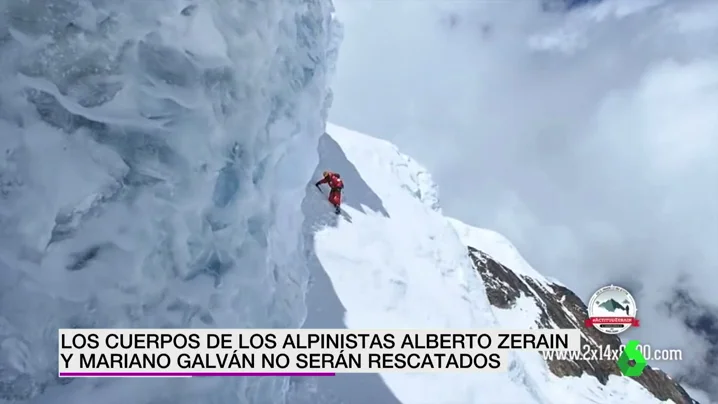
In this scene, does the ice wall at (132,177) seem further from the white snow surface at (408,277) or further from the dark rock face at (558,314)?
the dark rock face at (558,314)


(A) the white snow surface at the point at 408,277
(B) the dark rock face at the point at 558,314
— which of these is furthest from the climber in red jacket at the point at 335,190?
(B) the dark rock face at the point at 558,314

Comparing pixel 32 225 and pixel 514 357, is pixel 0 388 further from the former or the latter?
pixel 514 357

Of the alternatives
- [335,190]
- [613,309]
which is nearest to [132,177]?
[335,190]

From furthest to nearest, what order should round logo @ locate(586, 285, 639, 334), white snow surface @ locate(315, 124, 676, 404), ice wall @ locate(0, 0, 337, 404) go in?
round logo @ locate(586, 285, 639, 334) → white snow surface @ locate(315, 124, 676, 404) → ice wall @ locate(0, 0, 337, 404)

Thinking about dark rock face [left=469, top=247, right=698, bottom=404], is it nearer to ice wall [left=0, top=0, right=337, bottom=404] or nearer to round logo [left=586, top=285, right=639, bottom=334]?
round logo [left=586, top=285, right=639, bottom=334]

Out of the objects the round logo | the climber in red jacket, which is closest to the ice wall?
the climber in red jacket

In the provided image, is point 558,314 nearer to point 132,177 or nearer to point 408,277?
point 408,277

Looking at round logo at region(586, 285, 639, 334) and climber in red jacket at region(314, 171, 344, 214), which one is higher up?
climber in red jacket at region(314, 171, 344, 214)
